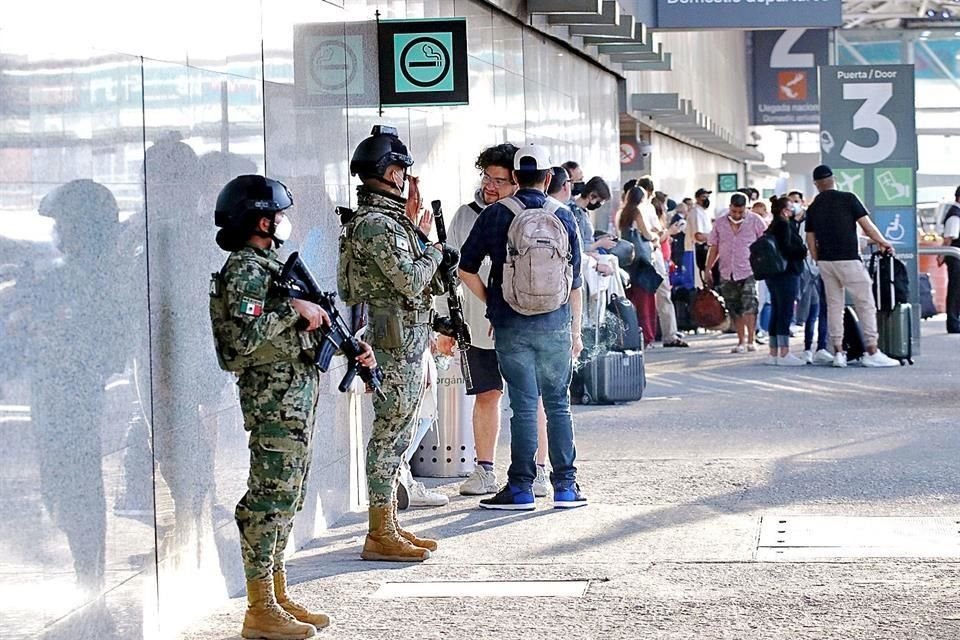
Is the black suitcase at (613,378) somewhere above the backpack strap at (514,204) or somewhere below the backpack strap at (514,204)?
below

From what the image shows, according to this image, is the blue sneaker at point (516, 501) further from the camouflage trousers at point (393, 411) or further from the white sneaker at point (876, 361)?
the white sneaker at point (876, 361)

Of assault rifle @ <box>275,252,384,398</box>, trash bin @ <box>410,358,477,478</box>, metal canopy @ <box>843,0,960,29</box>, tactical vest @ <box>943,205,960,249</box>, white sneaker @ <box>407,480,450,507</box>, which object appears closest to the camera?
assault rifle @ <box>275,252,384,398</box>

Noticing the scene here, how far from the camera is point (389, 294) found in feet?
24.7

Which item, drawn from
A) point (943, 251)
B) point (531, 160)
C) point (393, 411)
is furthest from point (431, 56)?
point (943, 251)

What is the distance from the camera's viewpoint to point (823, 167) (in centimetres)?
1666

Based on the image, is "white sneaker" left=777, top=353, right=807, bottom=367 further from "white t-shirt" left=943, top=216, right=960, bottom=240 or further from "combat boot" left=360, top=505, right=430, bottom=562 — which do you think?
"combat boot" left=360, top=505, right=430, bottom=562

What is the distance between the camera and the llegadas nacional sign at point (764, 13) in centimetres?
1816

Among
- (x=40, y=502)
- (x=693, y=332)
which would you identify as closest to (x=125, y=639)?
(x=40, y=502)

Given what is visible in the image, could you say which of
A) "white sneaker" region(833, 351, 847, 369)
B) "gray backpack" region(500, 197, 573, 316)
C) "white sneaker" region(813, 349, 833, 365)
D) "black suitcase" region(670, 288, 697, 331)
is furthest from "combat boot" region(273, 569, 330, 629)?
"black suitcase" region(670, 288, 697, 331)

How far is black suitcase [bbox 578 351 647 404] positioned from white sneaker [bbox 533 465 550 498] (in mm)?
4169

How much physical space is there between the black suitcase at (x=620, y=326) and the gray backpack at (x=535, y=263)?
4.85 metres

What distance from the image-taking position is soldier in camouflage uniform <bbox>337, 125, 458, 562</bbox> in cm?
A: 740

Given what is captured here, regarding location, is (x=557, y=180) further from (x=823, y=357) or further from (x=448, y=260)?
(x=823, y=357)

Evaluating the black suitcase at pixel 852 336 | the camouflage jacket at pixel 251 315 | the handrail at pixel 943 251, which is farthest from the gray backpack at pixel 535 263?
the handrail at pixel 943 251
